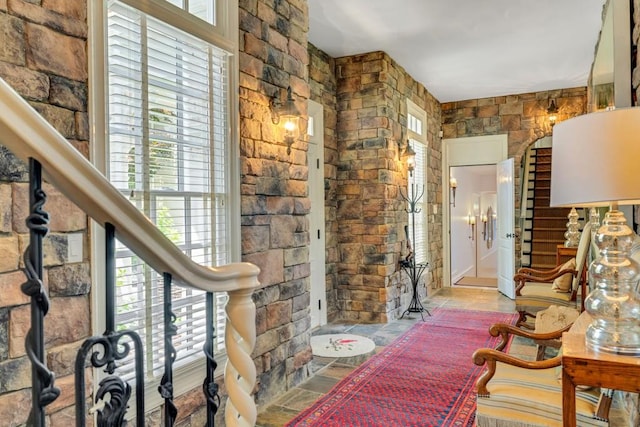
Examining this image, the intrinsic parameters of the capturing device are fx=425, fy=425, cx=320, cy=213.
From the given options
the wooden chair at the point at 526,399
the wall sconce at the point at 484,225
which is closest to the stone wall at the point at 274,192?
the wooden chair at the point at 526,399

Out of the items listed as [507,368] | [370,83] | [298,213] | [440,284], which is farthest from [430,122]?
[507,368]

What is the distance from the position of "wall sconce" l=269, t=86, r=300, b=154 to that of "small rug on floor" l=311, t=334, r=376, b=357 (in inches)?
80.3

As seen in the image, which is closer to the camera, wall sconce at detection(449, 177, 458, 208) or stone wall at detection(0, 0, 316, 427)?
stone wall at detection(0, 0, 316, 427)

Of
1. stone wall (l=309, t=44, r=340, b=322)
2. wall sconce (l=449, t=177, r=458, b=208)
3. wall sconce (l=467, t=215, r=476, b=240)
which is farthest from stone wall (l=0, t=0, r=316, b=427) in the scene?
wall sconce (l=467, t=215, r=476, b=240)

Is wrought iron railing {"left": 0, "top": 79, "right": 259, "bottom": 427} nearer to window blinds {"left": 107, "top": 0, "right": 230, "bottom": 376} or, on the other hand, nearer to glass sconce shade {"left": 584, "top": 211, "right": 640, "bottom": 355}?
window blinds {"left": 107, "top": 0, "right": 230, "bottom": 376}

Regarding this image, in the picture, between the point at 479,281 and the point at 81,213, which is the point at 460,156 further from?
the point at 81,213

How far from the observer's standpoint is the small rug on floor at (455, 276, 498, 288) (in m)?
7.92

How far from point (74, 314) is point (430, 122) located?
20.5 ft

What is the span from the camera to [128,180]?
209 cm

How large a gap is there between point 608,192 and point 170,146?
201 cm

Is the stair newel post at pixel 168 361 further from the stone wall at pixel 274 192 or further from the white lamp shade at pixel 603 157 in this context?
the stone wall at pixel 274 192

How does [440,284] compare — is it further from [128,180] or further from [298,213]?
[128,180]

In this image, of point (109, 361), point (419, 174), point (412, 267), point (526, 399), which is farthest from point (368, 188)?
point (109, 361)

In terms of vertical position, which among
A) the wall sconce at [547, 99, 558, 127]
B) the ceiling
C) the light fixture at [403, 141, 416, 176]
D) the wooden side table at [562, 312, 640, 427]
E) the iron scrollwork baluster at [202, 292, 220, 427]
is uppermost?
the ceiling
